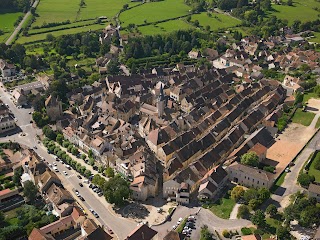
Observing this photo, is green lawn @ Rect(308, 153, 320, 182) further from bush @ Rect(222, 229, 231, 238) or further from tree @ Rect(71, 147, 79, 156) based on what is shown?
tree @ Rect(71, 147, 79, 156)

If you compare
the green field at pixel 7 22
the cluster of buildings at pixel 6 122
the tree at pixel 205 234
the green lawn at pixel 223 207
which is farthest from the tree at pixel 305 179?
the green field at pixel 7 22

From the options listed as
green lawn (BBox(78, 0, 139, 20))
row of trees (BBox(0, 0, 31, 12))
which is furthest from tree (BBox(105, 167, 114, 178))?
row of trees (BBox(0, 0, 31, 12))

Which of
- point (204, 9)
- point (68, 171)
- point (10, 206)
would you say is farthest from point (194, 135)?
point (204, 9)

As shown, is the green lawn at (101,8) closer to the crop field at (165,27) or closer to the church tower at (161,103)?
the crop field at (165,27)

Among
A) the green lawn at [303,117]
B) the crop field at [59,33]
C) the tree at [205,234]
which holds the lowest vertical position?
the green lawn at [303,117]

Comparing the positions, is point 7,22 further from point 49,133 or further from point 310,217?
point 310,217

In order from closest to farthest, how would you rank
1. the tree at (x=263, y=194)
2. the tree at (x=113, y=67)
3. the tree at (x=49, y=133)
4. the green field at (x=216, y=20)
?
the tree at (x=263, y=194) < the tree at (x=49, y=133) < the tree at (x=113, y=67) < the green field at (x=216, y=20)

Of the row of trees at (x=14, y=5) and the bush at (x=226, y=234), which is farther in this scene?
the row of trees at (x=14, y=5)

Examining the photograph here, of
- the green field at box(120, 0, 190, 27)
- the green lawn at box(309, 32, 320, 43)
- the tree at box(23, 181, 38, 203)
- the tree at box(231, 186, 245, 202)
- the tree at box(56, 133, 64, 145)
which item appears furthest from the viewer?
the green field at box(120, 0, 190, 27)
